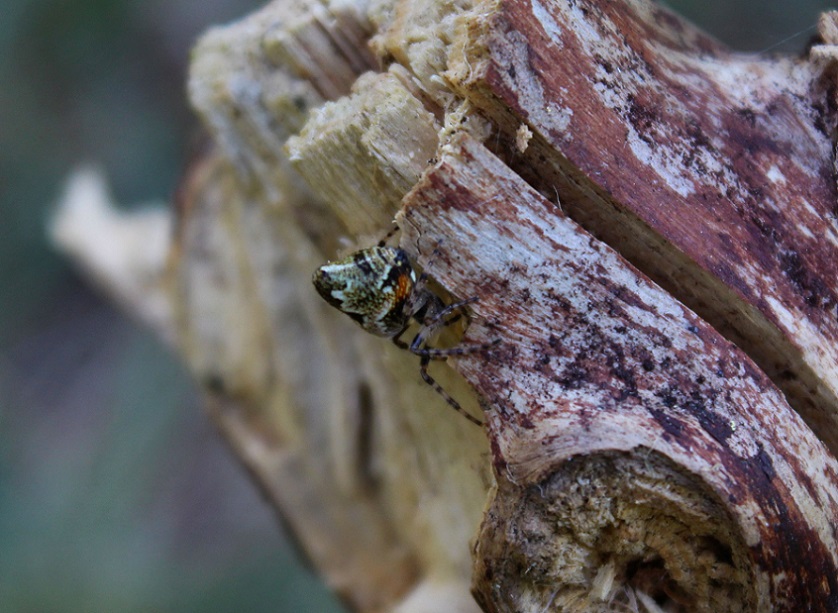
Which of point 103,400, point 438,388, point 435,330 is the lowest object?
point 103,400

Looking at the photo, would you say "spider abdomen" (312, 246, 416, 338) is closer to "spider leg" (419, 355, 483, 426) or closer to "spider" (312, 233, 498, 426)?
"spider" (312, 233, 498, 426)

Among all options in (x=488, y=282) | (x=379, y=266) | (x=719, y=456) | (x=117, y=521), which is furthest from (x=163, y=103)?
(x=719, y=456)

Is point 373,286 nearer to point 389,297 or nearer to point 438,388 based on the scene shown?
point 389,297

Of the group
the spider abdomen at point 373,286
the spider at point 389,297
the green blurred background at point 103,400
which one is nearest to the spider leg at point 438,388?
the spider at point 389,297

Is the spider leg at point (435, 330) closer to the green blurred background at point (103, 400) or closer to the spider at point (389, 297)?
the spider at point (389, 297)

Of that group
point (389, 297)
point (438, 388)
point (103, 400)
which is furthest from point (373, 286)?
point (103, 400)

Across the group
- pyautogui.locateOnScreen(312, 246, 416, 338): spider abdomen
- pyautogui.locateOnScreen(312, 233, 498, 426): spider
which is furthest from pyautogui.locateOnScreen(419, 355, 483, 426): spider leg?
pyautogui.locateOnScreen(312, 246, 416, 338): spider abdomen
